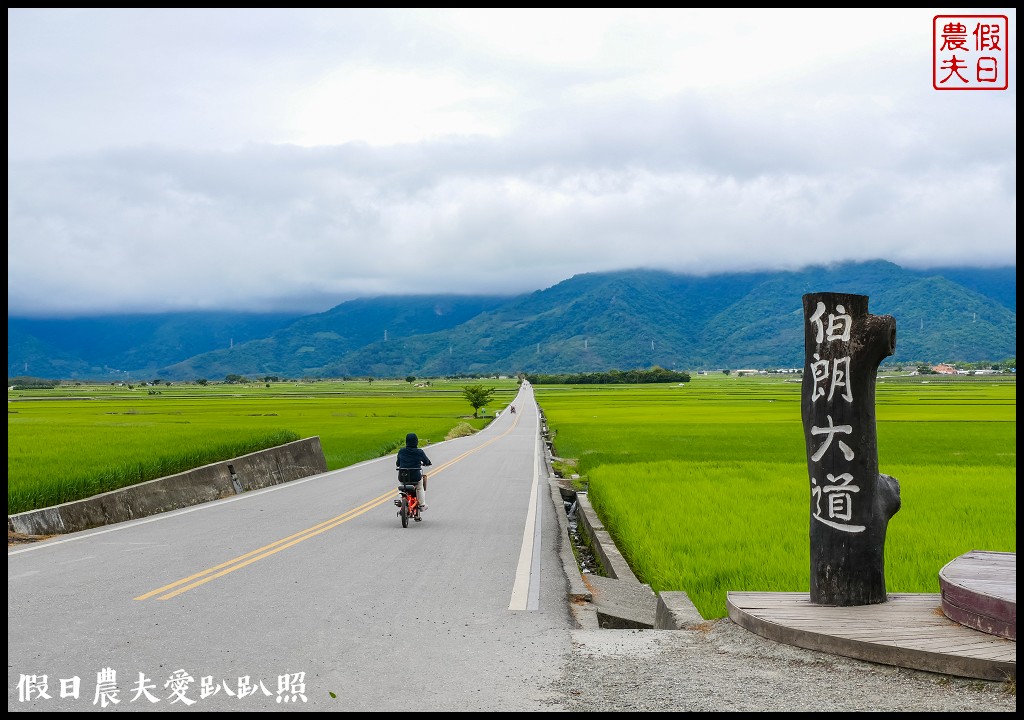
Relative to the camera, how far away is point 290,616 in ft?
26.1

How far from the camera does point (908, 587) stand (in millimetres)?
9008

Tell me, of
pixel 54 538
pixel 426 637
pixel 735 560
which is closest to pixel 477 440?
pixel 54 538

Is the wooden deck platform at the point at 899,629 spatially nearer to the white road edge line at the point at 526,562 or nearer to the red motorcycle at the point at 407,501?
the white road edge line at the point at 526,562

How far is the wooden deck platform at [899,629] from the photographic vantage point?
5883 mm

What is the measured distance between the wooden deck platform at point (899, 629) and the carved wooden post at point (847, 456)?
0.27m

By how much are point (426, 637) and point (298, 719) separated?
209 centimetres

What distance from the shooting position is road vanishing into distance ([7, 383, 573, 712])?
5.76m

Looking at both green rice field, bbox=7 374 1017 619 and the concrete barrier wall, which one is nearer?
green rice field, bbox=7 374 1017 619

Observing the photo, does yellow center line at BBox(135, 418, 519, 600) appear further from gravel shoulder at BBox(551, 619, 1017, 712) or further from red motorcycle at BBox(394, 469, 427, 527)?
gravel shoulder at BBox(551, 619, 1017, 712)

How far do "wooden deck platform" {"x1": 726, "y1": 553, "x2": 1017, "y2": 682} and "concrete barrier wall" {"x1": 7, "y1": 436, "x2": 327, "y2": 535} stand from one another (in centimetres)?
1135

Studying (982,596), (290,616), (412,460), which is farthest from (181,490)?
(982,596)

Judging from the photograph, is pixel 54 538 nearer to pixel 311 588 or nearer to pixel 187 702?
pixel 311 588

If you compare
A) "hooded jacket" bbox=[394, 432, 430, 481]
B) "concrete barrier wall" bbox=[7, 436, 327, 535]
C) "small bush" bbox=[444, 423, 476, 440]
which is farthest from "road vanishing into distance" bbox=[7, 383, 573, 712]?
"small bush" bbox=[444, 423, 476, 440]

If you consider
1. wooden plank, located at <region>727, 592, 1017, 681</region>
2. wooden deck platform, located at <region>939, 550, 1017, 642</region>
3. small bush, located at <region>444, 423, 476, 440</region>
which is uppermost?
wooden deck platform, located at <region>939, 550, 1017, 642</region>
